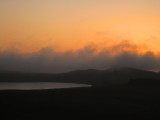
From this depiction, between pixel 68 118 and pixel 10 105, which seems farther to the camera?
pixel 10 105

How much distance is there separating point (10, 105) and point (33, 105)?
110 inches

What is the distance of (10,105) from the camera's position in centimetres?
2986

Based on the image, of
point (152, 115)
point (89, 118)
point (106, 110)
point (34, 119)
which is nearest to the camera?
point (34, 119)

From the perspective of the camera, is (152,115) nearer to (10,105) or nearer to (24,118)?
(24,118)

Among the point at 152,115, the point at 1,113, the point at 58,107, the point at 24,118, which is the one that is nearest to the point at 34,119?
the point at 24,118

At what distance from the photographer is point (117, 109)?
2995cm

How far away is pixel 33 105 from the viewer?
30.2m

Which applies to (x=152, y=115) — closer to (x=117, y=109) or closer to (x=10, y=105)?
(x=117, y=109)

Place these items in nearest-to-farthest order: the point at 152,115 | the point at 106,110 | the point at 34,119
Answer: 1. the point at 34,119
2. the point at 152,115
3. the point at 106,110

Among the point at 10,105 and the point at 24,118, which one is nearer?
the point at 24,118

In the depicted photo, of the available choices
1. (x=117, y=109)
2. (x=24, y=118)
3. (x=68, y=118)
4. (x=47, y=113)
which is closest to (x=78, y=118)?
(x=68, y=118)

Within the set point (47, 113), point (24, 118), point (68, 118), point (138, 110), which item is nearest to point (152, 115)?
point (138, 110)

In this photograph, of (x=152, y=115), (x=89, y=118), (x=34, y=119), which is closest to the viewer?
(x=34, y=119)

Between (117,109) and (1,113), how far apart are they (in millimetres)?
13696
